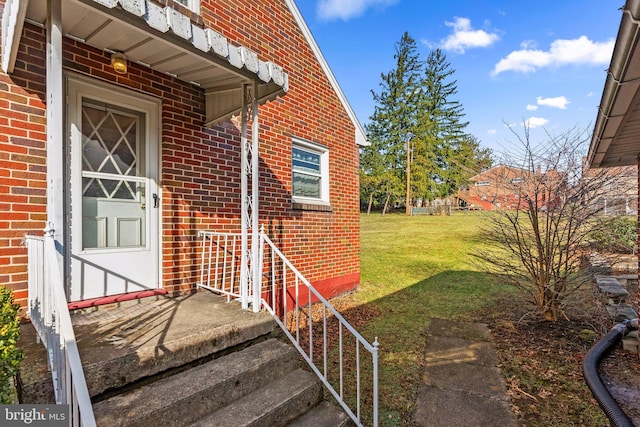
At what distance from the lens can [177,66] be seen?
318 centimetres

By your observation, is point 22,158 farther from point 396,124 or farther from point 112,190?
point 396,124

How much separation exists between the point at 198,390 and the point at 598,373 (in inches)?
146

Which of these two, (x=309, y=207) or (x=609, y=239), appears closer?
(x=609, y=239)

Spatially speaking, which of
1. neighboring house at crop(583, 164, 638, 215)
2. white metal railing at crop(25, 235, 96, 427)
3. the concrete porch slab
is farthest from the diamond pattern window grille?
neighboring house at crop(583, 164, 638, 215)

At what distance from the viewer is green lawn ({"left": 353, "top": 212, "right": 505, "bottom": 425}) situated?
3300mm

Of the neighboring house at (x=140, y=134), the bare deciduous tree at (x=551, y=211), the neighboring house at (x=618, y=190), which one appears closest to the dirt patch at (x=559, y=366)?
the bare deciduous tree at (x=551, y=211)

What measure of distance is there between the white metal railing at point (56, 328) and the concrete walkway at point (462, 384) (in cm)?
252

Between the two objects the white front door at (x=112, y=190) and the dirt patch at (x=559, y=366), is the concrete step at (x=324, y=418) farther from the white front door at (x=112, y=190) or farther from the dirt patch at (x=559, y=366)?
the white front door at (x=112, y=190)

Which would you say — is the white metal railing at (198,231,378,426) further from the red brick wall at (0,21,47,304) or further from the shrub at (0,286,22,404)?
the shrub at (0,286,22,404)

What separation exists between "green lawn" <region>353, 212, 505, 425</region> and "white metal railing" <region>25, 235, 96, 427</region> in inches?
91.2

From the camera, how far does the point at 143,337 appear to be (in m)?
2.38

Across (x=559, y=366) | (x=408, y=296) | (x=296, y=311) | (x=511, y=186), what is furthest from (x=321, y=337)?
(x=511, y=186)

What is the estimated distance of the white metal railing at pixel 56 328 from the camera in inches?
48.6

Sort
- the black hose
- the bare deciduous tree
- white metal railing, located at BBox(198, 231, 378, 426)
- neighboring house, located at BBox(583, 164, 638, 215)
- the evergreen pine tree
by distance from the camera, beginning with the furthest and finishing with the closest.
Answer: the evergreen pine tree, the bare deciduous tree, neighboring house, located at BBox(583, 164, 638, 215), white metal railing, located at BBox(198, 231, 378, 426), the black hose
